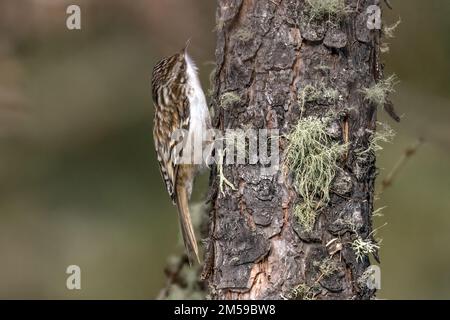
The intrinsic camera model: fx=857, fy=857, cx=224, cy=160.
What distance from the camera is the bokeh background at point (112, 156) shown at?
6.37m

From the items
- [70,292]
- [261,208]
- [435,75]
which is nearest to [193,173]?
[261,208]

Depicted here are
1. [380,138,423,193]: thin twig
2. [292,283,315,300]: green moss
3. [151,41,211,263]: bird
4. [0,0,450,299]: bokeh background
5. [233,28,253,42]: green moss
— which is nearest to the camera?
[292,283,315,300]: green moss

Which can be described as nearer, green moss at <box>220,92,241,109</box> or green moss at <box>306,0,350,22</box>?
green moss at <box>306,0,350,22</box>

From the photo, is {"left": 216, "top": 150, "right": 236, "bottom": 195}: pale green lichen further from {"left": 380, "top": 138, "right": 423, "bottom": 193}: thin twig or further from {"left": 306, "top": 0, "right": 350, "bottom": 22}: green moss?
{"left": 380, "top": 138, "right": 423, "bottom": 193}: thin twig

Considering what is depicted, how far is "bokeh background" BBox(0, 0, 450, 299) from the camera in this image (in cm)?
637

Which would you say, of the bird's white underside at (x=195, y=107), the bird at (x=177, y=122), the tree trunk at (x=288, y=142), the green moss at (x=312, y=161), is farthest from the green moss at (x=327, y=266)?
the bird at (x=177, y=122)

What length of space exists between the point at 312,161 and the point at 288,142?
122 millimetres

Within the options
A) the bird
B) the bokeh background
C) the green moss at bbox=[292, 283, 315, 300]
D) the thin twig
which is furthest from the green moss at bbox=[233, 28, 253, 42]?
the bokeh background

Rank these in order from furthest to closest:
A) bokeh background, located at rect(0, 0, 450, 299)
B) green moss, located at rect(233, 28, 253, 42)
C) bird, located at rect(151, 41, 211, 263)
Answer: bokeh background, located at rect(0, 0, 450, 299), bird, located at rect(151, 41, 211, 263), green moss, located at rect(233, 28, 253, 42)

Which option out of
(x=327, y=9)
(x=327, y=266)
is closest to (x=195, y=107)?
(x=327, y=9)

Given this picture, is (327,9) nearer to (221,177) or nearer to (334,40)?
(334,40)

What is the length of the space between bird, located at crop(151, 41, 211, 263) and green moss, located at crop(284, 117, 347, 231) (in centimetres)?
130

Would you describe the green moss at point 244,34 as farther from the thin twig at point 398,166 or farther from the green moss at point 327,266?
the thin twig at point 398,166
